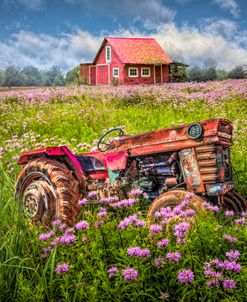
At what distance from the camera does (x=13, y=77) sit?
86000mm

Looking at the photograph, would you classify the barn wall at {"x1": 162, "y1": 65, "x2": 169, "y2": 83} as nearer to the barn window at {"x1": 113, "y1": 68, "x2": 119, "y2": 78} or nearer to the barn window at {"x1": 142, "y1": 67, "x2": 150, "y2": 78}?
the barn window at {"x1": 142, "y1": 67, "x2": 150, "y2": 78}

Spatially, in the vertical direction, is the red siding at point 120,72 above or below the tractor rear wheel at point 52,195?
above

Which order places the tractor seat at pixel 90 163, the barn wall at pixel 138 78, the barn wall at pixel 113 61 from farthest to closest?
the barn wall at pixel 113 61
the barn wall at pixel 138 78
the tractor seat at pixel 90 163

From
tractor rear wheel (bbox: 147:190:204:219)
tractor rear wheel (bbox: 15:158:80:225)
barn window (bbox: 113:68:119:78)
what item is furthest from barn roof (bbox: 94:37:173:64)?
tractor rear wheel (bbox: 147:190:204:219)

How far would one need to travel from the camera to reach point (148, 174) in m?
4.68

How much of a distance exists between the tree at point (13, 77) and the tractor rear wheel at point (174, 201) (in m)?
82.5

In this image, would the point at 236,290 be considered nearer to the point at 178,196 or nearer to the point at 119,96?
the point at 178,196

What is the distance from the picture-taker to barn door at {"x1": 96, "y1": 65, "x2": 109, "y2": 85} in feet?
148

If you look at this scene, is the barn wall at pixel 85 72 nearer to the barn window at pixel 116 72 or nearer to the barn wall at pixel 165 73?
the barn window at pixel 116 72

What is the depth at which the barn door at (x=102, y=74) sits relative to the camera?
4501cm

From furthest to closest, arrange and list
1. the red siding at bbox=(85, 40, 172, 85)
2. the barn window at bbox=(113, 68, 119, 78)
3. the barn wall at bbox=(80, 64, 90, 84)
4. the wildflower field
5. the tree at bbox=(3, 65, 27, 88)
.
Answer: the tree at bbox=(3, 65, 27, 88) < the barn wall at bbox=(80, 64, 90, 84) < the barn window at bbox=(113, 68, 119, 78) < the red siding at bbox=(85, 40, 172, 85) < the wildflower field

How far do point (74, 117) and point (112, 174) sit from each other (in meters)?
6.64

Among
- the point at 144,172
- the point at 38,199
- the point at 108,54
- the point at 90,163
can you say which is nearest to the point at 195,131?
the point at 144,172

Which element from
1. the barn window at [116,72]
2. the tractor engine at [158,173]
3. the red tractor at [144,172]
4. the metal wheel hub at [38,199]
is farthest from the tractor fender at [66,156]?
the barn window at [116,72]
